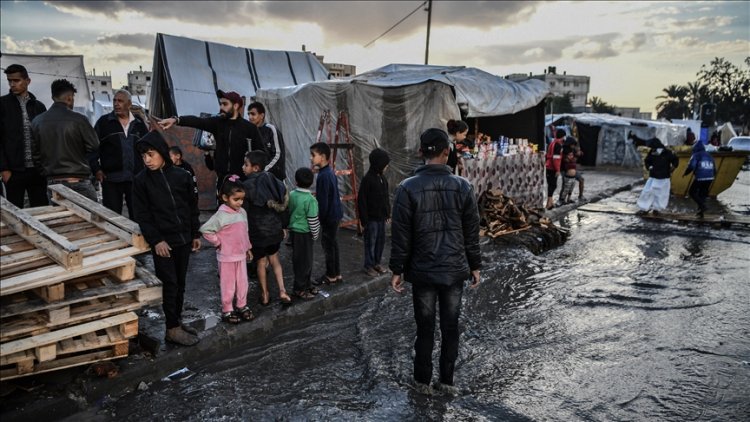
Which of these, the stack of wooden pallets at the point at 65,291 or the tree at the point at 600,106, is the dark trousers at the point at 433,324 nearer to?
the stack of wooden pallets at the point at 65,291

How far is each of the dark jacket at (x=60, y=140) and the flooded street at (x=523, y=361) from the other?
2776 mm

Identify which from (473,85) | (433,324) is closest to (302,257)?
(433,324)

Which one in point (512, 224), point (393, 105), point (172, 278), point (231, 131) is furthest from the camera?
point (512, 224)

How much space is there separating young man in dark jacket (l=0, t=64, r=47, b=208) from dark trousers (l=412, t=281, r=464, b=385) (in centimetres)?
438

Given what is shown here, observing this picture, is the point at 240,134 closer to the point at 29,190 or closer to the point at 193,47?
the point at 29,190

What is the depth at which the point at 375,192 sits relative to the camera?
6031 millimetres

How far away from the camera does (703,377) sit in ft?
12.7

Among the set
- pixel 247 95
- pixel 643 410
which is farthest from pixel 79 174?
pixel 247 95

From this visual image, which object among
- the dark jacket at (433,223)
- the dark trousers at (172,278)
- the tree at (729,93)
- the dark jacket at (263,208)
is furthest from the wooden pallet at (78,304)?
the tree at (729,93)

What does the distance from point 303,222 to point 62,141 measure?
2.68m

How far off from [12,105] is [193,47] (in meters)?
9.67

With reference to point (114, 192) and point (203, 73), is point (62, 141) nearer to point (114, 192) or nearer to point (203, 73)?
point (114, 192)

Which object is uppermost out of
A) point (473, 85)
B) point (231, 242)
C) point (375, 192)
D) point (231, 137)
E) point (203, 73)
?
point (203, 73)

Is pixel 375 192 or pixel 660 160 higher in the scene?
pixel 660 160
